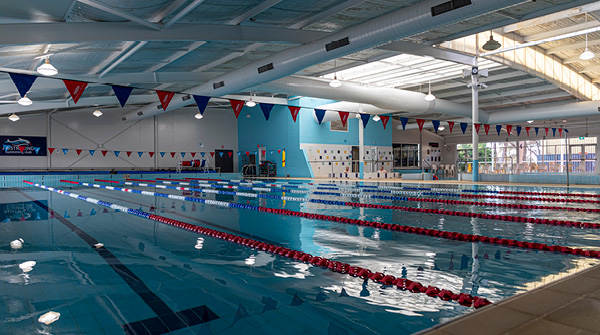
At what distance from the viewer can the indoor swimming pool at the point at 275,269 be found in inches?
89.4

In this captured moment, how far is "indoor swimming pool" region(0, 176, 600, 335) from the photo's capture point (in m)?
2.27

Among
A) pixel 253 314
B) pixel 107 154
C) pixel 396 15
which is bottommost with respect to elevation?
pixel 253 314

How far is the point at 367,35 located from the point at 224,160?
20942mm

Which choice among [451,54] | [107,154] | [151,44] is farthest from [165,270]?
[107,154]

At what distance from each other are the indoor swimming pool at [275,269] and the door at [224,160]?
2083cm

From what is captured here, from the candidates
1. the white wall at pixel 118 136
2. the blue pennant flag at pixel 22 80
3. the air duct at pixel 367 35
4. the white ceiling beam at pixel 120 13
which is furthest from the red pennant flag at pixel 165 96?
the white wall at pixel 118 136

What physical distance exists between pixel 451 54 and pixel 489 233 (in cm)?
834

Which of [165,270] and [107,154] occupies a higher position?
[107,154]

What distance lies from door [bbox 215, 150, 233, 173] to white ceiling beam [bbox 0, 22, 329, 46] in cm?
1939

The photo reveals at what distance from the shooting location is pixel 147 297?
2.65 meters

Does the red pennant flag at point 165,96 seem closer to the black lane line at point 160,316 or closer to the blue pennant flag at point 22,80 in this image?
the blue pennant flag at point 22,80

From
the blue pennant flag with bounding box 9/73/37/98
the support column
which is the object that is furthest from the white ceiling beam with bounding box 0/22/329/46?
the support column

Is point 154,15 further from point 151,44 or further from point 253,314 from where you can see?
point 253,314

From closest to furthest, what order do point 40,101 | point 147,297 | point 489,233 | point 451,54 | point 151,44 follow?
point 147,297
point 489,233
point 151,44
point 451,54
point 40,101
